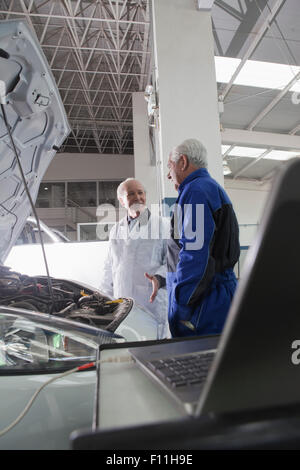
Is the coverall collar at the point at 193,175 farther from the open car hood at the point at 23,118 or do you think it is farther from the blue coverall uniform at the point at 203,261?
the open car hood at the point at 23,118

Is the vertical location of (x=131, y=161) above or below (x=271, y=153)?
above

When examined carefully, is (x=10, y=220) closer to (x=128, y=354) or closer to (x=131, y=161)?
(x=128, y=354)

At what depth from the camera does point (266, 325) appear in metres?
0.31

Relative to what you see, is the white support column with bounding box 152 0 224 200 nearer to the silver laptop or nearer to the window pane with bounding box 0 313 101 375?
the window pane with bounding box 0 313 101 375

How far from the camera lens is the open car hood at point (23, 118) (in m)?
1.50

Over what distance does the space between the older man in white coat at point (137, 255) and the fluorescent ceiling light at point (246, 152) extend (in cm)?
718

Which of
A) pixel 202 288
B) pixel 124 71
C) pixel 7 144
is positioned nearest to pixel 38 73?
pixel 7 144

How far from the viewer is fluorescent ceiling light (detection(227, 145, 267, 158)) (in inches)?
356

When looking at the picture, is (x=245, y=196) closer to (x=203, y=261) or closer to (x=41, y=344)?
(x=203, y=261)

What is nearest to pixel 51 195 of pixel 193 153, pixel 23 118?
→ pixel 23 118

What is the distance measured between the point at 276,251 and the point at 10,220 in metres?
2.30

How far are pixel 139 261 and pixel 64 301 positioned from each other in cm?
66
